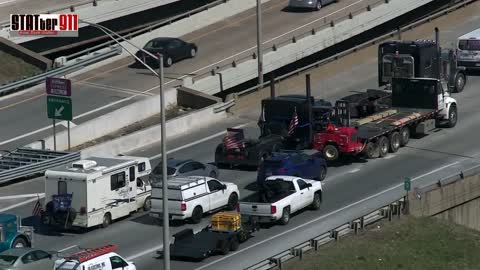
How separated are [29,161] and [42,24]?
58.4 feet

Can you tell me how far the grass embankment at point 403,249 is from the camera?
132ft

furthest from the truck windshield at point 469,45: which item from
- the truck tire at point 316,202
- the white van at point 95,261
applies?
the white van at point 95,261

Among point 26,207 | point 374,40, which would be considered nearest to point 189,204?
point 26,207

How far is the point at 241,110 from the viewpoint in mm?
60156

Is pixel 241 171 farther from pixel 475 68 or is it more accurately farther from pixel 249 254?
pixel 475 68

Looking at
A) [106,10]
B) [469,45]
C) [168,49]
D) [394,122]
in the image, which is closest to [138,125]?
[168,49]

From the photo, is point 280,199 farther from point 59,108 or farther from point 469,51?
point 469,51

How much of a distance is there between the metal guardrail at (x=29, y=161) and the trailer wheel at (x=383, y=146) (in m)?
11.3

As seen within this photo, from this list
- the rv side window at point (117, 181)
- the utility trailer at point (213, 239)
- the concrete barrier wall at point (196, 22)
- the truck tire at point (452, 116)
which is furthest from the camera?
the concrete barrier wall at point (196, 22)

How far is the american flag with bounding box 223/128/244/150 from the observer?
164ft

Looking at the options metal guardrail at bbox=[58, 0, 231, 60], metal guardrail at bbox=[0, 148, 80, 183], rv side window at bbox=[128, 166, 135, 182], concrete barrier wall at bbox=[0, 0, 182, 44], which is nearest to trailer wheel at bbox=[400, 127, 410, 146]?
metal guardrail at bbox=[0, 148, 80, 183]

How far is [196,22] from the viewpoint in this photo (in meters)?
71.4

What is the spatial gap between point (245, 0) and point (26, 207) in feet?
101

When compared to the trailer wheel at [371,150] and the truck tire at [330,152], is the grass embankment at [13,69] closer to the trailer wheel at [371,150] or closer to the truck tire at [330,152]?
the truck tire at [330,152]
